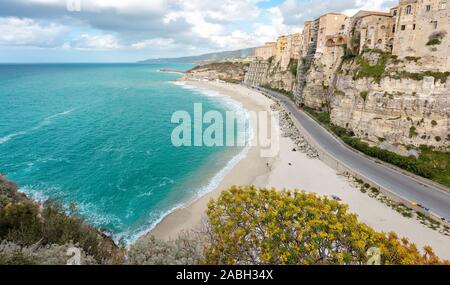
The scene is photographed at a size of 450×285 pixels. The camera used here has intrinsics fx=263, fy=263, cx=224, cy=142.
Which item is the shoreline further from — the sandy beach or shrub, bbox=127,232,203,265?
shrub, bbox=127,232,203,265

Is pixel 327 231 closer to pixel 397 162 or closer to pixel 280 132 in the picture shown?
pixel 397 162

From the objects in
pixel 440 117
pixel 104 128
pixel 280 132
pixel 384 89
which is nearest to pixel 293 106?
pixel 280 132

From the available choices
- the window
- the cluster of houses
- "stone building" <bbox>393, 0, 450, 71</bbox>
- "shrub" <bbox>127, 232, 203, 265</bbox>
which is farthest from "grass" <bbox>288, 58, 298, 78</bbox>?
"shrub" <bbox>127, 232, 203, 265</bbox>

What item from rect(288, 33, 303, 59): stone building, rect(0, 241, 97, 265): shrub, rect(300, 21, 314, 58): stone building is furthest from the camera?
rect(288, 33, 303, 59): stone building

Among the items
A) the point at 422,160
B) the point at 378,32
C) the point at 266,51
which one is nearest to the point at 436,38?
the point at 378,32

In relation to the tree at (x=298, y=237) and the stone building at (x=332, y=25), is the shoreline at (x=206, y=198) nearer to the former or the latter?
the tree at (x=298, y=237)

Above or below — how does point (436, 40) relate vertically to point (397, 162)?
above

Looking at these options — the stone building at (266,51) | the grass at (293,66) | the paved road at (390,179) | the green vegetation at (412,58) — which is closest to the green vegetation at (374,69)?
the green vegetation at (412,58)
